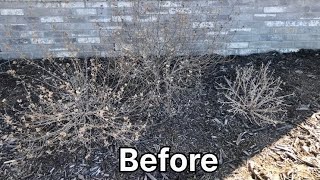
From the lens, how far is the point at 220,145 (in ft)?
10.6

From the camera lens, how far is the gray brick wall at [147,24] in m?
4.13

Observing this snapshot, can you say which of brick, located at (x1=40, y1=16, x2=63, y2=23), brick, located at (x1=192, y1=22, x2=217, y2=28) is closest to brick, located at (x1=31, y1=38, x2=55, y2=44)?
brick, located at (x1=40, y1=16, x2=63, y2=23)

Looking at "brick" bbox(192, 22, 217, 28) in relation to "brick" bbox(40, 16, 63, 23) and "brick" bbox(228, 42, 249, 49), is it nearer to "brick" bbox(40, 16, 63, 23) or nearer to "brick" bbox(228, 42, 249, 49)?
"brick" bbox(228, 42, 249, 49)

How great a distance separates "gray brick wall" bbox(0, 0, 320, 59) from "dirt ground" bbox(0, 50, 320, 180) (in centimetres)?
68

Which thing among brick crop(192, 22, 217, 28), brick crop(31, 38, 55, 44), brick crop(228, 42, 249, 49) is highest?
brick crop(192, 22, 217, 28)

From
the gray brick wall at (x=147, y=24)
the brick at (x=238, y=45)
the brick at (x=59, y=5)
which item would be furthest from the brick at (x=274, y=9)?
the brick at (x=59, y=5)

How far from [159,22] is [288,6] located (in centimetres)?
141

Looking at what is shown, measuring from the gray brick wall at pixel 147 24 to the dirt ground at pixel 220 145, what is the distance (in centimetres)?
68

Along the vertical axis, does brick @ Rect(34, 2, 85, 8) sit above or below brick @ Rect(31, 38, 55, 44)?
above

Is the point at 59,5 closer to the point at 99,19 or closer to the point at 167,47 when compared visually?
the point at 99,19

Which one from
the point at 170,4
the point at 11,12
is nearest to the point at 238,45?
the point at 170,4

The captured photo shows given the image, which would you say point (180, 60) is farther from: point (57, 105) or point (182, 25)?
point (57, 105)

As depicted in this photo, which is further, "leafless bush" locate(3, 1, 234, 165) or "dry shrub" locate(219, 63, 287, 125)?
"dry shrub" locate(219, 63, 287, 125)

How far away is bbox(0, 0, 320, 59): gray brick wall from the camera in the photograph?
4.13 m
